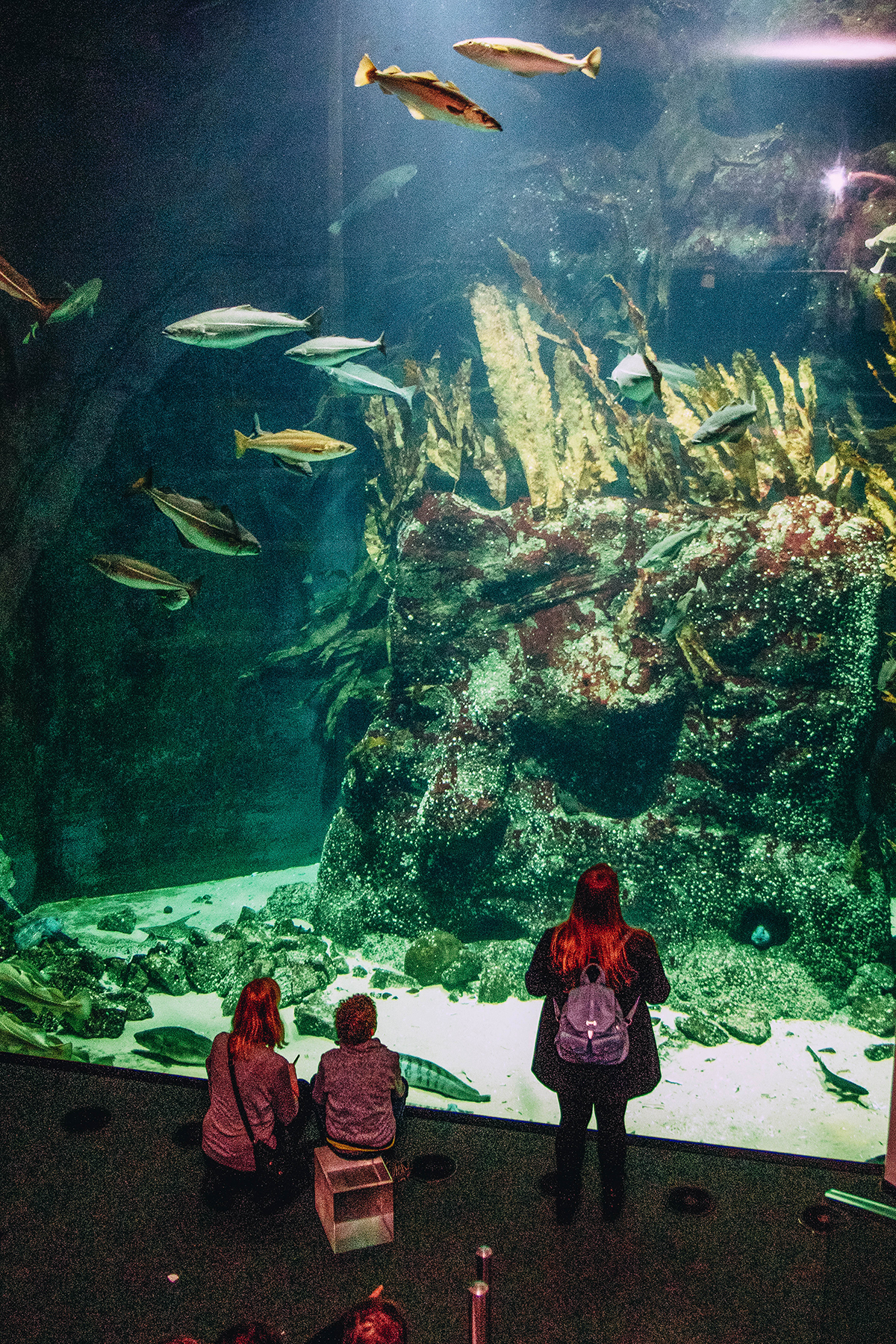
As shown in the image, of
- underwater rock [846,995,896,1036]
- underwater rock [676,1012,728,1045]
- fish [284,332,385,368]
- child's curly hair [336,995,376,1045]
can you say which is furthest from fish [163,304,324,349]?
underwater rock [846,995,896,1036]

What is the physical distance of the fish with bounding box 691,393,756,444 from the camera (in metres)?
3.65

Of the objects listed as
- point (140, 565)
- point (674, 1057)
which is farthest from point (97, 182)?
point (674, 1057)

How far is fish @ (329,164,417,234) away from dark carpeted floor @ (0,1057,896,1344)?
30.8 feet

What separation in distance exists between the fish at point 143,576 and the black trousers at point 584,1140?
287 centimetres

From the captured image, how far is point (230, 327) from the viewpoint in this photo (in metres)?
3.72

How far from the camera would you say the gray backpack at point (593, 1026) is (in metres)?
2.30

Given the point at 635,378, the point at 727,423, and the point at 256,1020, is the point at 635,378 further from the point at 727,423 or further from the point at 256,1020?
the point at 256,1020

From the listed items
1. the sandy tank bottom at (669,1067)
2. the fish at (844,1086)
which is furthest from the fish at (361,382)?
the fish at (844,1086)

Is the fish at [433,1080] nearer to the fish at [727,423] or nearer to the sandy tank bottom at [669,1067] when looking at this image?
the sandy tank bottom at [669,1067]

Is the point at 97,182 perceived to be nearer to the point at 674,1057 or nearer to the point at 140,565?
the point at 140,565

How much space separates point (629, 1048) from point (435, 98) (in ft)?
10.8

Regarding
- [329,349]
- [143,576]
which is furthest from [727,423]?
[143,576]

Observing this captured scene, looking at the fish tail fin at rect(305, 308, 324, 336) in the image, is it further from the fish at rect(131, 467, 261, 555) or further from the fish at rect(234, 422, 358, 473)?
the fish at rect(131, 467, 261, 555)

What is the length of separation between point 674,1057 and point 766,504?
4.10 meters
